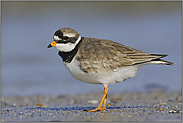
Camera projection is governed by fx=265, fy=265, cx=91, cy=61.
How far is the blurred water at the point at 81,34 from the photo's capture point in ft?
33.2

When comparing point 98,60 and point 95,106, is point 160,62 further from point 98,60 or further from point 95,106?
point 95,106

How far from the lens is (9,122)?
580cm

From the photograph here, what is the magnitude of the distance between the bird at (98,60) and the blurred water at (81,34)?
3.14 metres

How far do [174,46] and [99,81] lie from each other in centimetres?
856

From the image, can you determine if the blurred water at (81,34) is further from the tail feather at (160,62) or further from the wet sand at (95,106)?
the tail feather at (160,62)

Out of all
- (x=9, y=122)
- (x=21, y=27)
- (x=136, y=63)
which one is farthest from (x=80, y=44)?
(x=21, y=27)

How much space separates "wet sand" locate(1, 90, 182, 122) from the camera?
593 cm

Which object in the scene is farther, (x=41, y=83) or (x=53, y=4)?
(x=53, y=4)

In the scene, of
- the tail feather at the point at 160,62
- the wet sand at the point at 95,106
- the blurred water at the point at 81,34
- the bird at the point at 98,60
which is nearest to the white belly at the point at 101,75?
the bird at the point at 98,60

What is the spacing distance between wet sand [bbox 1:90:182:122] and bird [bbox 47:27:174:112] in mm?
873

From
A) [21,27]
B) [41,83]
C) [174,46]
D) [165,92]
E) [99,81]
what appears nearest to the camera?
[99,81]

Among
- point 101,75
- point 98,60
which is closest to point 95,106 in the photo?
point 101,75

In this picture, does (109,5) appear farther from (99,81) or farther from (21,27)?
(99,81)

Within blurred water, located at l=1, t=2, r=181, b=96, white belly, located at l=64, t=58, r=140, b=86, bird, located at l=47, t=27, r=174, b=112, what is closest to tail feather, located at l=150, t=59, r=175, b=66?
bird, located at l=47, t=27, r=174, b=112
